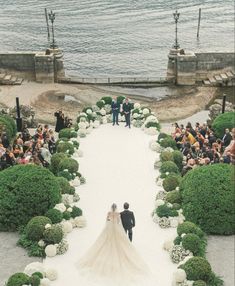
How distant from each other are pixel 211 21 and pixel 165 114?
32.8 m

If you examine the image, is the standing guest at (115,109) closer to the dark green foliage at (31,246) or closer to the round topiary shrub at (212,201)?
the round topiary shrub at (212,201)

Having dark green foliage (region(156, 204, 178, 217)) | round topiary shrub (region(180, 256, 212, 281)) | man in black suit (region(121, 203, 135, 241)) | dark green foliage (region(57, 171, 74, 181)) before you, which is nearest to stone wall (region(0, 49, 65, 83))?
dark green foliage (region(57, 171, 74, 181))

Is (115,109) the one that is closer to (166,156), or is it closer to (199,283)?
(166,156)

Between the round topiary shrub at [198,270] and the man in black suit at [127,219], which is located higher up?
the man in black suit at [127,219]

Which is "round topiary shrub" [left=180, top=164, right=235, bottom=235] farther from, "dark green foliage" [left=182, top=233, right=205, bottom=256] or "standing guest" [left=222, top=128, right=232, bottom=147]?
"standing guest" [left=222, top=128, right=232, bottom=147]

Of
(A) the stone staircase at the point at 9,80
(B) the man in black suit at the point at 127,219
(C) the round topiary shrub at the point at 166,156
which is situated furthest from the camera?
(A) the stone staircase at the point at 9,80

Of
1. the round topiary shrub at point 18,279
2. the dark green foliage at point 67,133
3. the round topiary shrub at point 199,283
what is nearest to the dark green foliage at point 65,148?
the dark green foliage at point 67,133

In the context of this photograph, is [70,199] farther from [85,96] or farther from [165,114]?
[85,96]

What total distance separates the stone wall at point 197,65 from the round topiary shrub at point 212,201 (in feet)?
69.3

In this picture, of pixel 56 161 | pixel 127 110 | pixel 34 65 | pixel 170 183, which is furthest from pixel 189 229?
pixel 34 65

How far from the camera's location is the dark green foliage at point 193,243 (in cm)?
1616

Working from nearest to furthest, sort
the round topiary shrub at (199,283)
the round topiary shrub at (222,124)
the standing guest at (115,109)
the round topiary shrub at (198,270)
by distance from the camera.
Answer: the round topiary shrub at (199,283) → the round topiary shrub at (198,270) → the round topiary shrub at (222,124) → the standing guest at (115,109)

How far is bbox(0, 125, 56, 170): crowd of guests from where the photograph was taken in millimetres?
20938

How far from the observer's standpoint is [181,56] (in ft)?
124
